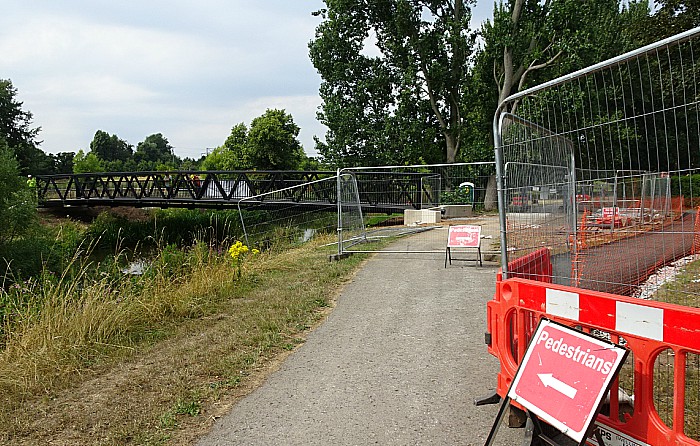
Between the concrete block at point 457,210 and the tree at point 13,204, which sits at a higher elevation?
the tree at point 13,204

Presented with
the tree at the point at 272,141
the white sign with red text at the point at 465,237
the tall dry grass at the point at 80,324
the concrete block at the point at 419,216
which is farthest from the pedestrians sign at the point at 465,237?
the tree at the point at 272,141

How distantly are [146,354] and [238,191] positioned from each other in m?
23.4

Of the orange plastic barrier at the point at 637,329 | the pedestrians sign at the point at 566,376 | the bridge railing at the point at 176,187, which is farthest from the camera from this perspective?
the bridge railing at the point at 176,187

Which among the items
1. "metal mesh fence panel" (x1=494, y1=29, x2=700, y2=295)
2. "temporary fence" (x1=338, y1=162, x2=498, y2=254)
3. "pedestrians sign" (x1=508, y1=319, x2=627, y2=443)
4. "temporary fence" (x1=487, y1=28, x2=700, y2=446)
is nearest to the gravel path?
"temporary fence" (x1=487, y1=28, x2=700, y2=446)

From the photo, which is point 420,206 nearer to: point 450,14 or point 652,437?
point 652,437

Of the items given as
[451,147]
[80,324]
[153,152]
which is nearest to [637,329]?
[80,324]

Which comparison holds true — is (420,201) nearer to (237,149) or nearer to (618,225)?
(618,225)

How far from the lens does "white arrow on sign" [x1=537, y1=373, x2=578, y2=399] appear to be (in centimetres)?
281

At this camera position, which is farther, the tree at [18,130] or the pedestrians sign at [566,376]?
the tree at [18,130]

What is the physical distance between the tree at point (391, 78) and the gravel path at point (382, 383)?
19.3m

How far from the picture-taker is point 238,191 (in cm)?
2884

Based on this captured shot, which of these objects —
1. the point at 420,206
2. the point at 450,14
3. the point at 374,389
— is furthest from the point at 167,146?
the point at 374,389

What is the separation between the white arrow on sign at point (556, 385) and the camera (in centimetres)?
281

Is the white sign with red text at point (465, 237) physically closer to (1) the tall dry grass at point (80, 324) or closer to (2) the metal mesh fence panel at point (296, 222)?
(2) the metal mesh fence panel at point (296, 222)
